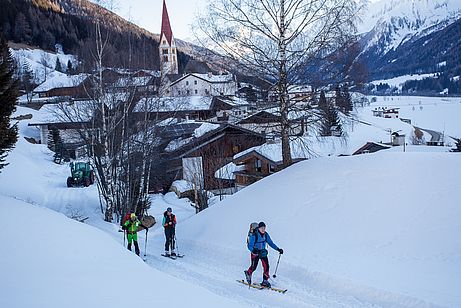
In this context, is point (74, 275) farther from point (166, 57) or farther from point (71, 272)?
point (166, 57)

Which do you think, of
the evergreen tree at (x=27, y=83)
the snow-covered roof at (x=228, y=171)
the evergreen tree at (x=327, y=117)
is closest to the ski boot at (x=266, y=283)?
the evergreen tree at (x=327, y=117)

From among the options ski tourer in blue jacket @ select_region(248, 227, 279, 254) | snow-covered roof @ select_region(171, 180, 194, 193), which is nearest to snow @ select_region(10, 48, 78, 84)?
snow-covered roof @ select_region(171, 180, 194, 193)

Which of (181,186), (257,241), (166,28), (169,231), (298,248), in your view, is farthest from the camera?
(166,28)

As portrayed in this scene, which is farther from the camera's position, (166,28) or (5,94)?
(166,28)

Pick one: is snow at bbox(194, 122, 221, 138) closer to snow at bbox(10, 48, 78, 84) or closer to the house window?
the house window

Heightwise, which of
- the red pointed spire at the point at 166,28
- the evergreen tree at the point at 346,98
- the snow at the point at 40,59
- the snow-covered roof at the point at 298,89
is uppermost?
the snow at the point at 40,59

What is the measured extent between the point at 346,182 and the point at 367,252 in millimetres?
3122

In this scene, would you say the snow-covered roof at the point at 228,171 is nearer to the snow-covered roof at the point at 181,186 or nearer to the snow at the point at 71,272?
the snow-covered roof at the point at 181,186

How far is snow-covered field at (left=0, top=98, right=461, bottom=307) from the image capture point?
6719 mm

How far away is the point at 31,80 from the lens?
268ft

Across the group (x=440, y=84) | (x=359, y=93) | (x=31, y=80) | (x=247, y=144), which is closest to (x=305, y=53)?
(x=359, y=93)

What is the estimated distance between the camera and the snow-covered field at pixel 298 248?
6.72 meters

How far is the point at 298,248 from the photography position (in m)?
10.3

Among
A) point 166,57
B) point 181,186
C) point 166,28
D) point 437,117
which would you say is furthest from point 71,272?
point 437,117
